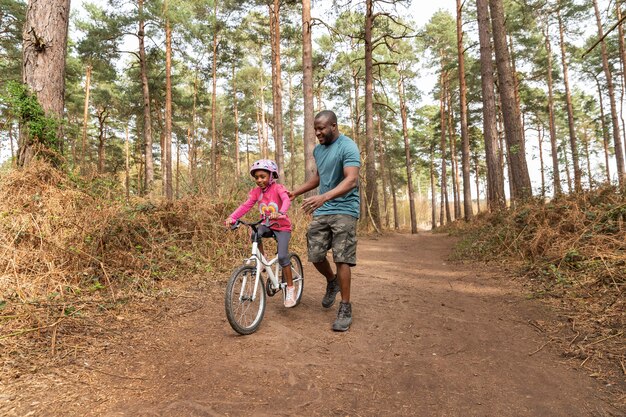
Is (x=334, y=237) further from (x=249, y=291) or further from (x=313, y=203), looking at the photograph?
(x=249, y=291)

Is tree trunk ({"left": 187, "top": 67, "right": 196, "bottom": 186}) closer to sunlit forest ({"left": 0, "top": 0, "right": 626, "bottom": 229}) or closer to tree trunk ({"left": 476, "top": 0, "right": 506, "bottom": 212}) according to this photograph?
sunlit forest ({"left": 0, "top": 0, "right": 626, "bottom": 229})

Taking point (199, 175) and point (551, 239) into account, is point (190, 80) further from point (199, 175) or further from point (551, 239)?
point (551, 239)

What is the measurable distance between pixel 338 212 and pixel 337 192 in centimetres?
35

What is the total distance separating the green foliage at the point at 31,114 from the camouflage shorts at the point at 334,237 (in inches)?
179

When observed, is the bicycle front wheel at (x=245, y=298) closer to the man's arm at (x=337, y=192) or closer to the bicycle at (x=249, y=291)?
the bicycle at (x=249, y=291)

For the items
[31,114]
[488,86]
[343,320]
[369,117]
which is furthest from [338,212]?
[369,117]

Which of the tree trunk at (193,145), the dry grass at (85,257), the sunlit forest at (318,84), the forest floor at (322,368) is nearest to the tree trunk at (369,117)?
the sunlit forest at (318,84)

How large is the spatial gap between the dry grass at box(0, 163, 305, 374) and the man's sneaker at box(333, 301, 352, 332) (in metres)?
2.02

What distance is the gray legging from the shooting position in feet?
11.6

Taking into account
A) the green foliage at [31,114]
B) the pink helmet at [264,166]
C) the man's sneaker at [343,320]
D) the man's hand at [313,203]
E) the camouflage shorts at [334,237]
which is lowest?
the man's sneaker at [343,320]

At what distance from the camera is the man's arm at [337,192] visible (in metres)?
2.90

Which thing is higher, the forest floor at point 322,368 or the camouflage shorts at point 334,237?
the camouflage shorts at point 334,237

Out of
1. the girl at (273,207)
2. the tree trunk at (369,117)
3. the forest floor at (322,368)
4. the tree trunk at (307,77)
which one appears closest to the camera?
the forest floor at (322,368)

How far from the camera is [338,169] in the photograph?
132 inches
